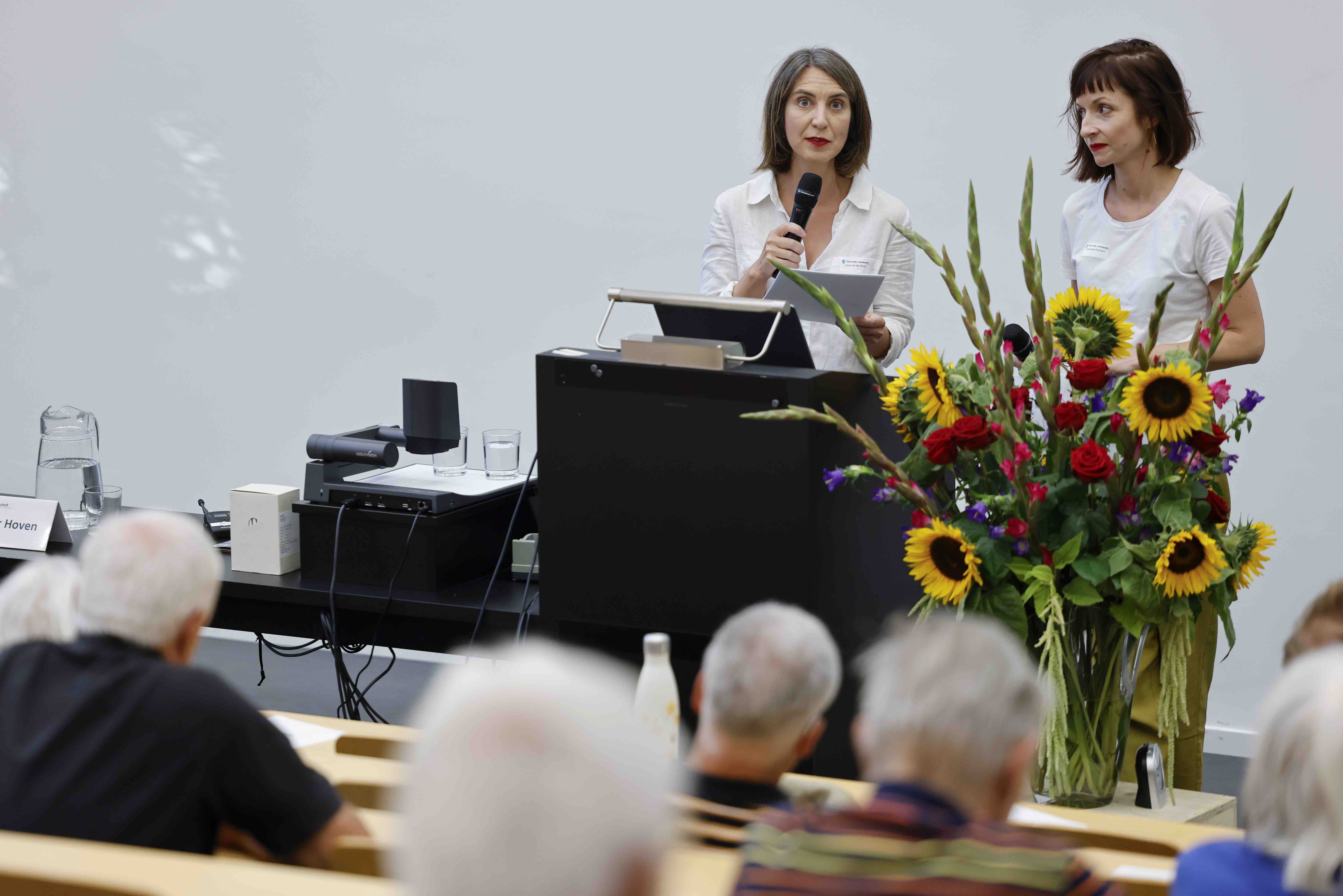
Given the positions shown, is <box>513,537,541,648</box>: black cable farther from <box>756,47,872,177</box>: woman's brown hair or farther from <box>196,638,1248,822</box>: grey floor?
<box>196,638,1248,822</box>: grey floor

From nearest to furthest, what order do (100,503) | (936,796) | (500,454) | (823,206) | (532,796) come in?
(532,796), (936,796), (500,454), (823,206), (100,503)

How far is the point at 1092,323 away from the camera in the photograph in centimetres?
191

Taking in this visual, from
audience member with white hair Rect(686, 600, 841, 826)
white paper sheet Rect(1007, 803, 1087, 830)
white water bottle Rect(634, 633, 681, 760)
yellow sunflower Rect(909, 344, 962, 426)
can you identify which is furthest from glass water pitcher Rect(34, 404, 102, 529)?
white paper sheet Rect(1007, 803, 1087, 830)

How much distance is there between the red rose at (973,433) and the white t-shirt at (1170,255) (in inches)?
36.7

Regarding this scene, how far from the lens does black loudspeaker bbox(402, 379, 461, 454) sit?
289cm

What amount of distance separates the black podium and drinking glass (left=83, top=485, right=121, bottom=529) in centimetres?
163

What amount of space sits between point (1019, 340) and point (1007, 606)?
28.6 inches

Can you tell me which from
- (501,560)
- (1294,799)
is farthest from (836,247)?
(1294,799)

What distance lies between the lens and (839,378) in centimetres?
216

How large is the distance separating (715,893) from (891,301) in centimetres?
200

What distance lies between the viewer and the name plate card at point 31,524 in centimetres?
313

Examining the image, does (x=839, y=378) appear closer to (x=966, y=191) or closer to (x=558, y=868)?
(x=558, y=868)

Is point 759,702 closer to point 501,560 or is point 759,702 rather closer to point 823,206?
point 501,560

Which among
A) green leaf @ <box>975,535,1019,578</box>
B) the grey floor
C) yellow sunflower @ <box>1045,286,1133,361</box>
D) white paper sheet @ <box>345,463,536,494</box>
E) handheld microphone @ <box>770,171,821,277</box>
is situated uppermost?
handheld microphone @ <box>770,171,821,277</box>
